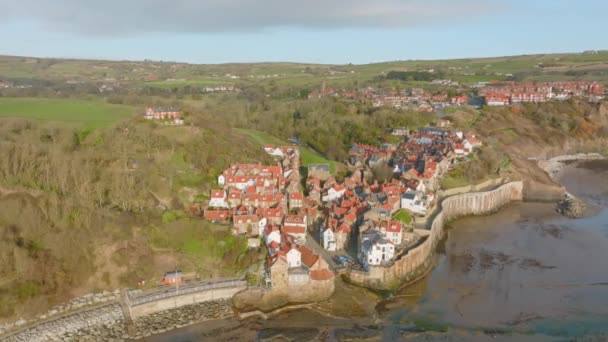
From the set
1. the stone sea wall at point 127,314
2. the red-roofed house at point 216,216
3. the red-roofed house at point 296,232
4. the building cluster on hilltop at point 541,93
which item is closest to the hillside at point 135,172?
the stone sea wall at point 127,314

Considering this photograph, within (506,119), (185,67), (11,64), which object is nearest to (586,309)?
(506,119)

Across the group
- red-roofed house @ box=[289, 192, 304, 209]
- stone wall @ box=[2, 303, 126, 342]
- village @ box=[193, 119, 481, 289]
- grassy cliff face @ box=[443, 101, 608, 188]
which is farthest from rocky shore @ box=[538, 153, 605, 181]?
stone wall @ box=[2, 303, 126, 342]

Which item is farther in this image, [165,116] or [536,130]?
[536,130]

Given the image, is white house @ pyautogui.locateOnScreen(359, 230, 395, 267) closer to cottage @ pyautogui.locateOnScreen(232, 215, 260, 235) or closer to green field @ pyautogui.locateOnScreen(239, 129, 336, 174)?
cottage @ pyautogui.locateOnScreen(232, 215, 260, 235)

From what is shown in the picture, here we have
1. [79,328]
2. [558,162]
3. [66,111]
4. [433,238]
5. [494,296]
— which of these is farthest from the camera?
[558,162]

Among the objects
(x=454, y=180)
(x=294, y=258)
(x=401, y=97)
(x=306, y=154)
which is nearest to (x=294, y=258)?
(x=294, y=258)

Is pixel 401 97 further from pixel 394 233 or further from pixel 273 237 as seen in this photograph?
pixel 273 237

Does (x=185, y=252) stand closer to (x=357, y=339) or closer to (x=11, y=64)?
(x=357, y=339)
